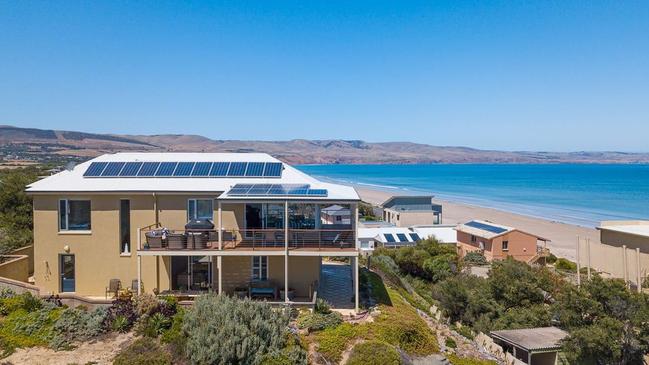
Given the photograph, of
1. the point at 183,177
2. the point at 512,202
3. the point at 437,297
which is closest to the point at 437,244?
the point at 437,297

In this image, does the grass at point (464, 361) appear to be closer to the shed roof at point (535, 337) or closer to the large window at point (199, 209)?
the shed roof at point (535, 337)

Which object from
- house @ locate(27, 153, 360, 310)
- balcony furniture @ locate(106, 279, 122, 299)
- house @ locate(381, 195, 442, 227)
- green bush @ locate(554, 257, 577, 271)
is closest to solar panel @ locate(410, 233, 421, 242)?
green bush @ locate(554, 257, 577, 271)

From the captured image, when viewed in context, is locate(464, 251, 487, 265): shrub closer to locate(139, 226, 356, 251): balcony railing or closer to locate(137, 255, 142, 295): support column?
locate(139, 226, 356, 251): balcony railing

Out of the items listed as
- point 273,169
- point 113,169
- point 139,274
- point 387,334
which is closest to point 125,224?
point 139,274

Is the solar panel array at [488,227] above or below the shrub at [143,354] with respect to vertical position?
below

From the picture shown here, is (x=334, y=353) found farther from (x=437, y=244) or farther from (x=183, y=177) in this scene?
(x=437, y=244)

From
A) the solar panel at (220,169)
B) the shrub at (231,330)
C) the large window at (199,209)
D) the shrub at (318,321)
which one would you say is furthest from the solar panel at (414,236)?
the shrub at (231,330)
